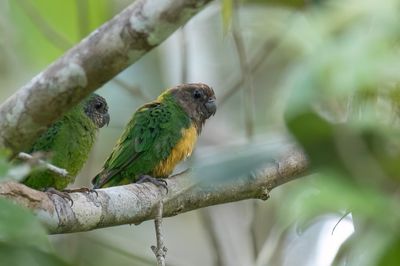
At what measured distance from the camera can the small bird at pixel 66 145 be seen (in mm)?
3715

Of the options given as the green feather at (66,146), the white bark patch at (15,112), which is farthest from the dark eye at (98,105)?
the white bark patch at (15,112)

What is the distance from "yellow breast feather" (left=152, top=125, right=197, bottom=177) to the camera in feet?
13.5

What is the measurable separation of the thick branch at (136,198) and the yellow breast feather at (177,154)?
401mm

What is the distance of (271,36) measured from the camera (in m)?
5.21

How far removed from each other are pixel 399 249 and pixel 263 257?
10.9ft

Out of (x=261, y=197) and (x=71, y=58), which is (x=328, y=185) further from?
Result: (x=261, y=197)

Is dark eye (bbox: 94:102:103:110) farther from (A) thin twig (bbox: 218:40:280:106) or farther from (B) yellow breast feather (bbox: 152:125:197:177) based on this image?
(A) thin twig (bbox: 218:40:280:106)

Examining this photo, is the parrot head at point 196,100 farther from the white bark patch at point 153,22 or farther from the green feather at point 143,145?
the white bark patch at point 153,22

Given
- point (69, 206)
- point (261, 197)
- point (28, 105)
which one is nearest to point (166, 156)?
point (261, 197)

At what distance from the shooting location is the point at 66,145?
382cm

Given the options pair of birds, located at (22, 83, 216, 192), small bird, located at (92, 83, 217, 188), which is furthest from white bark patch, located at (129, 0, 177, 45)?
small bird, located at (92, 83, 217, 188)

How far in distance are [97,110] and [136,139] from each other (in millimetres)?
246

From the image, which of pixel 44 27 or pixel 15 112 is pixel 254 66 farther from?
pixel 15 112

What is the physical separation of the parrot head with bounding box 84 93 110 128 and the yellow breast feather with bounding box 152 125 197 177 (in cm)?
38
